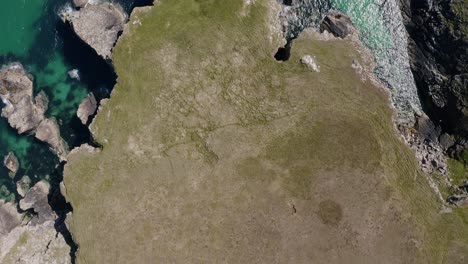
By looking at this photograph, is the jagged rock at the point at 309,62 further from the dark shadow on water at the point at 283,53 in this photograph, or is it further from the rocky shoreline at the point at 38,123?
the rocky shoreline at the point at 38,123

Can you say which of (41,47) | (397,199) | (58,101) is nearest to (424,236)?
(397,199)

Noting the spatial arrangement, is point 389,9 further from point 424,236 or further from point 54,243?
point 54,243

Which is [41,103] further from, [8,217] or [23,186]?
[8,217]

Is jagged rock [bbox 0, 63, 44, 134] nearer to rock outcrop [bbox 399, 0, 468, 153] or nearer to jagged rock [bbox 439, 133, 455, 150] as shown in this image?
rock outcrop [bbox 399, 0, 468, 153]

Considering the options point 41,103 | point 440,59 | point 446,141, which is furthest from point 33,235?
point 440,59

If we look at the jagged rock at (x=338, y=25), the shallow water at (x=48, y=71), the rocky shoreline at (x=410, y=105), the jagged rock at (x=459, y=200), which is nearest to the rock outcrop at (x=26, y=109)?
the shallow water at (x=48, y=71)

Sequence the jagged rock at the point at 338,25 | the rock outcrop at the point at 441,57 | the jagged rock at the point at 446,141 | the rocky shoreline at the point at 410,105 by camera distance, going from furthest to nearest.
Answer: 1. the jagged rock at the point at 338,25
2. the jagged rock at the point at 446,141
3. the rocky shoreline at the point at 410,105
4. the rock outcrop at the point at 441,57

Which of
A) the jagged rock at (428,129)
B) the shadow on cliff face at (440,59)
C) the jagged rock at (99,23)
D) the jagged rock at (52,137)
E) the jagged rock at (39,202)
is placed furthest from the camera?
the jagged rock at (52,137)
